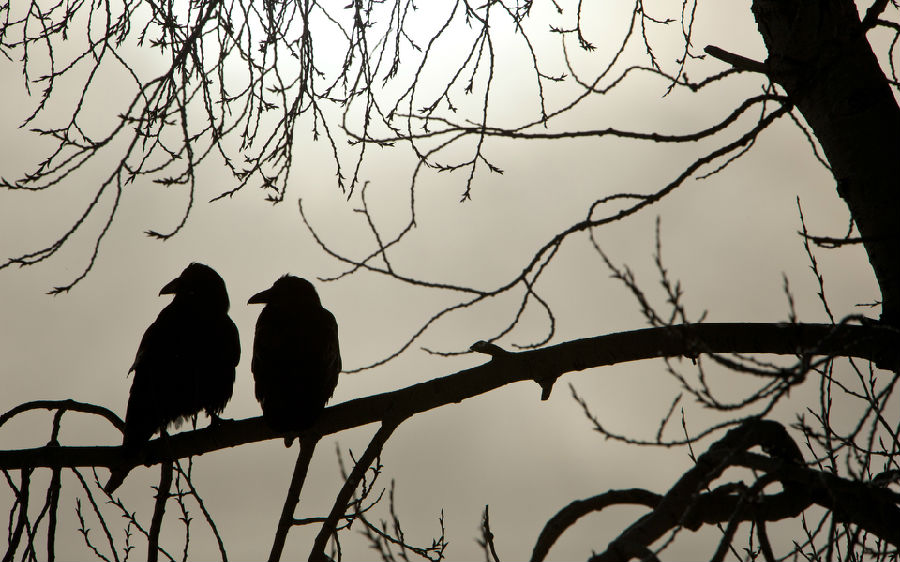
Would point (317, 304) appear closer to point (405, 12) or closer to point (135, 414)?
point (135, 414)

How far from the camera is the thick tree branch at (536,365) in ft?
10.1

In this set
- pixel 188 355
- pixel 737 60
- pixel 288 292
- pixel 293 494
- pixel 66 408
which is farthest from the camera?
pixel 288 292

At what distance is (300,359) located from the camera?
5.39 m

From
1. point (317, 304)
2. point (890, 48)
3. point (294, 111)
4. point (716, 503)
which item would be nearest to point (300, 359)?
point (317, 304)

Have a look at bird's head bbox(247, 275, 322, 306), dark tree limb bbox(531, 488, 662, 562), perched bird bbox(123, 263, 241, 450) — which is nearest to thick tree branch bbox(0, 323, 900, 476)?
dark tree limb bbox(531, 488, 662, 562)

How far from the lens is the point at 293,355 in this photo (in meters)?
5.43

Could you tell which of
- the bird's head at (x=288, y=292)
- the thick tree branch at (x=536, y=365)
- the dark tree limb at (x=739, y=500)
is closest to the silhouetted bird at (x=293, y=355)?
the bird's head at (x=288, y=292)

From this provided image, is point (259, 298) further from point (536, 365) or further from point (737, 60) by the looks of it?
point (737, 60)

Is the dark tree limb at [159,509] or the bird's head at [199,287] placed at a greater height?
the bird's head at [199,287]

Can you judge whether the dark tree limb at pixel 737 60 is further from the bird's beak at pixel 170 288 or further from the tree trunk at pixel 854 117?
the bird's beak at pixel 170 288

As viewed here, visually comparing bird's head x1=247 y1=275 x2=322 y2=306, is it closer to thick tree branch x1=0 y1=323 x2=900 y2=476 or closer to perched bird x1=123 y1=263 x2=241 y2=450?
perched bird x1=123 y1=263 x2=241 y2=450

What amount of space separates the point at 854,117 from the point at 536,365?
1570mm

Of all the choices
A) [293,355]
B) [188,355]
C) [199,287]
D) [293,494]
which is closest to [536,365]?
[293,494]

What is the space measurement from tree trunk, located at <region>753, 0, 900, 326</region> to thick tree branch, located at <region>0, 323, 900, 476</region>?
265mm
